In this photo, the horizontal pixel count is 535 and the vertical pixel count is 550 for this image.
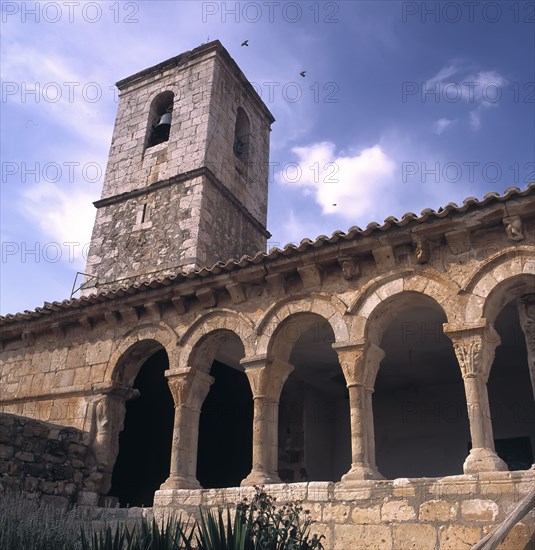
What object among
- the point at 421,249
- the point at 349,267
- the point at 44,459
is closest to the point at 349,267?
the point at 349,267

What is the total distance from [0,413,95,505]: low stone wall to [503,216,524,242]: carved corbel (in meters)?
5.86

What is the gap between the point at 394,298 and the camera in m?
6.63

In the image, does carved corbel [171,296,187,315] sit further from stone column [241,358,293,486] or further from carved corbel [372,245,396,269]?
carved corbel [372,245,396,269]

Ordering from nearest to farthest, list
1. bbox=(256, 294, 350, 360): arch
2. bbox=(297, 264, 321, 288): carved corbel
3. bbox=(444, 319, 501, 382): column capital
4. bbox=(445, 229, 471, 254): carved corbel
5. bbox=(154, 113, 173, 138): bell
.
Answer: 1. bbox=(444, 319, 501, 382): column capital
2. bbox=(445, 229, 471, 254): carved corbel
3. bbox=(256, 294, 350, 360): arch
4. bbox=(297, 264, 321, 288): carved corbel
5. bbox=(154, 113, 173, 138): bell

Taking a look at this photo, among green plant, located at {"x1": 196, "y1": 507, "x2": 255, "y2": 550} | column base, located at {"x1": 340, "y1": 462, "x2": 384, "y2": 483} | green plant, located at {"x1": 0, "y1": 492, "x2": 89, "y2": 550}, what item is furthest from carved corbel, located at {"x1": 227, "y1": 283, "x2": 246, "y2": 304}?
green plant, located at {"x1": 196, "y1": 507, "x2": 255, "y2": 550}

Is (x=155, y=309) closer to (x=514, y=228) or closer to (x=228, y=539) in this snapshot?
(x=228, y=539)

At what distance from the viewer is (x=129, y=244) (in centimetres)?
1259

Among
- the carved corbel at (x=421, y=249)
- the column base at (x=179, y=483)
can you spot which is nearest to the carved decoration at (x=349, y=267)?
the carved corbel at (x=421, y=249)

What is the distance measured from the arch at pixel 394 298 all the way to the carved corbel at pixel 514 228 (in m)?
0.75

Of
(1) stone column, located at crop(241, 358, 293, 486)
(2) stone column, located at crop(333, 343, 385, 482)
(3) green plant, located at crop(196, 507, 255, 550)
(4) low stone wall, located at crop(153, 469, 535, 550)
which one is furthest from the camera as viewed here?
(1) stone column, located at crop(241, 358, 293, 486)

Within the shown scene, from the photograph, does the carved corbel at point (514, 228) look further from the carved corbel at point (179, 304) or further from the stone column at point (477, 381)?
the carved corbel at point (179, 304)

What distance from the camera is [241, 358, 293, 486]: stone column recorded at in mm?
6746

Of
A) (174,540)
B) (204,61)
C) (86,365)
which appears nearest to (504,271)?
(174,540)

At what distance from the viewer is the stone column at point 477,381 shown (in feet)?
18.2
